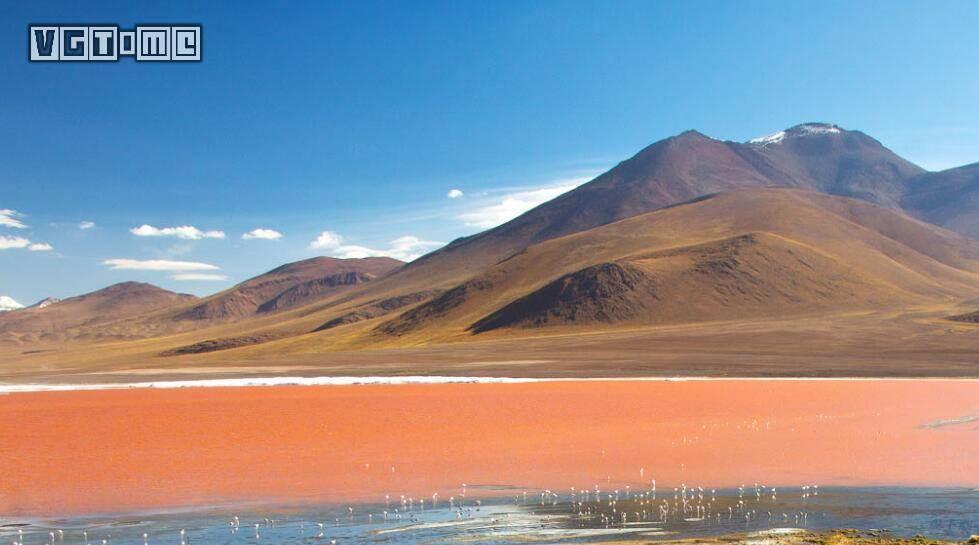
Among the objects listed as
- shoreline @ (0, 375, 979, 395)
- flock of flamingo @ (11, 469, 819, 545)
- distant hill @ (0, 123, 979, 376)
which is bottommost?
flock of flamingo @ (11, 469, 819, 545)

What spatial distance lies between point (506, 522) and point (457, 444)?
8.41m

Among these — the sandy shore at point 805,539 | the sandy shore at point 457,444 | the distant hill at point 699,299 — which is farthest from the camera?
the distant hill at point 699,299

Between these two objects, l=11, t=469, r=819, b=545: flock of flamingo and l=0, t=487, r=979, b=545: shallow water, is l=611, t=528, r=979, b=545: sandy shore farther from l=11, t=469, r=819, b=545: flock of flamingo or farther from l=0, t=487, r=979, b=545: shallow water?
l=11, t=469, r=819, b=545: flock of flamingo

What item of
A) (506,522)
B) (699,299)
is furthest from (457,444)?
(699,299)

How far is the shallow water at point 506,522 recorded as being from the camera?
11883mm

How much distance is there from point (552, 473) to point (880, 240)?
15393 centimetres

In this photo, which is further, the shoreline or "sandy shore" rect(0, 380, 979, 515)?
the shoreline

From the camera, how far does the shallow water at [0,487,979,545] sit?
39.0 feet

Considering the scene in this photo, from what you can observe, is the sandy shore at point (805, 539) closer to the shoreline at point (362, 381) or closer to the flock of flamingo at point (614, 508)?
the flock of flamingo at point (614, 508)

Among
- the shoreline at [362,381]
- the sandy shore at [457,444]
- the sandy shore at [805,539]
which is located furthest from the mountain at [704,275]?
the sandy shore at [805,539]

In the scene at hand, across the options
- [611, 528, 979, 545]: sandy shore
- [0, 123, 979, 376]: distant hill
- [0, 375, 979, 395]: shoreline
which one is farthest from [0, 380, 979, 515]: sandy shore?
[0, 123, 979, 376]: distant hill

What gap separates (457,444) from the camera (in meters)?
21.1

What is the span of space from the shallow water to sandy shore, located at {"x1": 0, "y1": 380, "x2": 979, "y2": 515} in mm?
1180

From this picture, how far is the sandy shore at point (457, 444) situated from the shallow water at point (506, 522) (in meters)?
1.18
